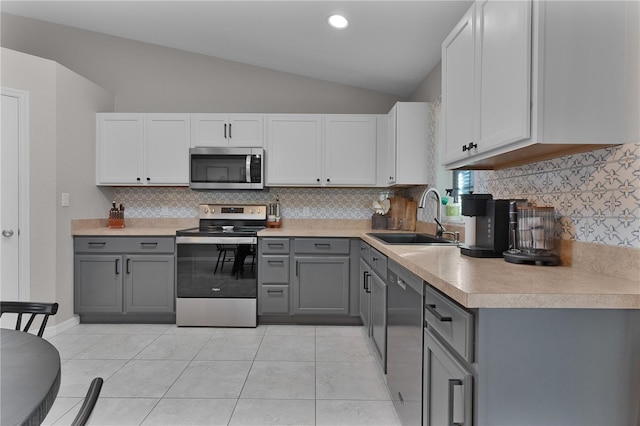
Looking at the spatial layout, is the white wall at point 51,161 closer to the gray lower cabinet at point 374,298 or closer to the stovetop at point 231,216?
the stovetop at point 231,216

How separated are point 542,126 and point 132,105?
4.17 metres

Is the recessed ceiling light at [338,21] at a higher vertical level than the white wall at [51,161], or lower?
higher

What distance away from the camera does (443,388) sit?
3.98 feet

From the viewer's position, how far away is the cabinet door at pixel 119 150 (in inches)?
150

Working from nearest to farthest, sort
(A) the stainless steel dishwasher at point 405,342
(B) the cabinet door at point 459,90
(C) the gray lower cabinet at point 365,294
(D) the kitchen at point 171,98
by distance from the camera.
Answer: (A) the stainless steel dishwasher at point 405,342, (B) the cabinet door at point 459,90, (C) the gray lower cabinet at point 365,294, (D) the kitchen at point 171,98

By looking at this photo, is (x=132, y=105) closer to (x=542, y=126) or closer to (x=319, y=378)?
(x=319, y=378)

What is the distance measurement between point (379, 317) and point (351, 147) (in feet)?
6.45

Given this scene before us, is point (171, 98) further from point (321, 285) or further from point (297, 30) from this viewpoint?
point (321, 285)

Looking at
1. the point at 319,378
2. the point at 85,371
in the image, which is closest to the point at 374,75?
A: the point at 319,378

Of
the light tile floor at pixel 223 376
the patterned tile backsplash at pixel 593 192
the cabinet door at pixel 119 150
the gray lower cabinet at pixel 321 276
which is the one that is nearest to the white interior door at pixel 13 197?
the light tile floor at pixel 223 376

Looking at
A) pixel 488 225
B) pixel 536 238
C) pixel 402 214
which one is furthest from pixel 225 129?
pixel 536 238

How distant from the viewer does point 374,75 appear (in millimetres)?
3668

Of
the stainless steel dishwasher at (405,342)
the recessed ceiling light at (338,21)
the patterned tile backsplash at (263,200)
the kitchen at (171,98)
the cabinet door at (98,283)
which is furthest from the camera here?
the patterned tile backsplash at (263,200)

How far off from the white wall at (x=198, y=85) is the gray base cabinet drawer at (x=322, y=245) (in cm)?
155
